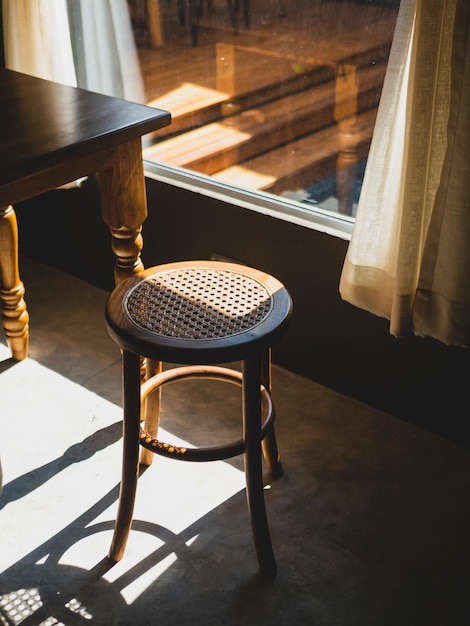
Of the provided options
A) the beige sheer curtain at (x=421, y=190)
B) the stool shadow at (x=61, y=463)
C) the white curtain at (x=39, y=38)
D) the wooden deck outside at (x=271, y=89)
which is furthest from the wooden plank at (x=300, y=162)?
the stool shadow at (x=61, y=463)

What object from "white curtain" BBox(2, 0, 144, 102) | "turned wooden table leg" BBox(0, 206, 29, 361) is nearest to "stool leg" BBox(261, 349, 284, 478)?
"turned wooden table leg" BBox(0, 206, 29, 361)

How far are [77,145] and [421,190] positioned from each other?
0.73 m

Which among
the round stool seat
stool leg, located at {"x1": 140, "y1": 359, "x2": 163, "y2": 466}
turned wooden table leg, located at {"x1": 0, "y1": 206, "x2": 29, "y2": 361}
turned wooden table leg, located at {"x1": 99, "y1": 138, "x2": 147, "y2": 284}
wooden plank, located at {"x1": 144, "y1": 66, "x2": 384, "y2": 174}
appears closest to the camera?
the round stool seat

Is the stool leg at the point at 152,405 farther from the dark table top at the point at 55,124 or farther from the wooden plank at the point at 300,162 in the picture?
the wooden plank at the point at 300,162

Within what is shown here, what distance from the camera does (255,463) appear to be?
1.71 metres

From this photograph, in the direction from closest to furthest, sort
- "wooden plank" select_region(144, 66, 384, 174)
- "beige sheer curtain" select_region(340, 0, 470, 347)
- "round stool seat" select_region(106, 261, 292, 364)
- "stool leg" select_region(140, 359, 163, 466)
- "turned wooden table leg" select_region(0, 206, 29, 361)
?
1. "round stool seat" select_region(106, 261, 292, 364)
2. "beige sheer curtain" select_region(340, 0, 470, 347)
3. "stool leg" select_region(140, 359, 163, 466)
4. "wooden plank" select_region(144, 66, 384, 174)
5. "turned wooden table leg" select_region(0, 206, 29, 361)

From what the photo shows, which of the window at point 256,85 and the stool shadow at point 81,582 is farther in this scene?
the window at point 256,85

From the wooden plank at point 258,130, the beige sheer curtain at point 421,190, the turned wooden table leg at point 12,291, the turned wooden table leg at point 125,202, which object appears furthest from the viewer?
the turned wooden table leg at point 12,291

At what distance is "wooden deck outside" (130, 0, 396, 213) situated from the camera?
2051mm

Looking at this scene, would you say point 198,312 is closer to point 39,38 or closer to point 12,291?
point 12,291

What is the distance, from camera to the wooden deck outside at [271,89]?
2.05m

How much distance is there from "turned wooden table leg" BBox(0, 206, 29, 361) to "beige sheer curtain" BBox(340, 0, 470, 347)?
0.96 metres

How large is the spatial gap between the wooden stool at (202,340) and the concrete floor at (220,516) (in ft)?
0.31

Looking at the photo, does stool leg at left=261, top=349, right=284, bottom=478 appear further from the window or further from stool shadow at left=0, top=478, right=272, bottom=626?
the window
